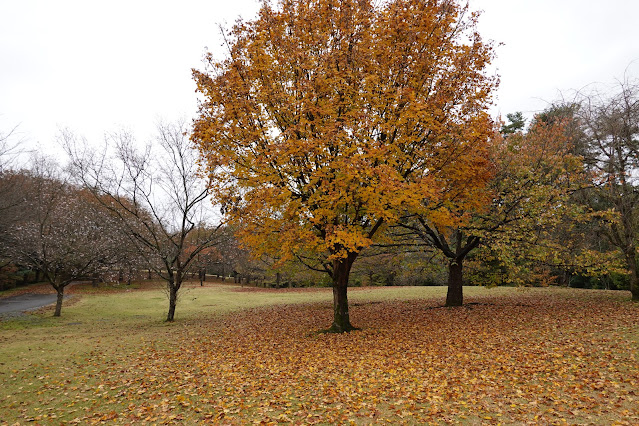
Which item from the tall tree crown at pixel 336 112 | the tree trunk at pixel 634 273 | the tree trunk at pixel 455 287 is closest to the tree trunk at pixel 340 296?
the tall tree crown at pixel 336 112

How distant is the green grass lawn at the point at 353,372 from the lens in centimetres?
632

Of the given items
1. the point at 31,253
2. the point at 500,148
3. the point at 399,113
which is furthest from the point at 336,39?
the point at 31,253

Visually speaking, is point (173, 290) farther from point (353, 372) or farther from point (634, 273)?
point (634, 273)

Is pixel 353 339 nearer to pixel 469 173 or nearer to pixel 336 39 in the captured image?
pixel 469 173

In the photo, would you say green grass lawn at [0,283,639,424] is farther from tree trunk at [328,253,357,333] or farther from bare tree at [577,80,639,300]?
bare tree at [577,80,639,300]

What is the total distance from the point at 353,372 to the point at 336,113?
7.22 meters

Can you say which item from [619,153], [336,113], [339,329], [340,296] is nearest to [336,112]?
[336,113]

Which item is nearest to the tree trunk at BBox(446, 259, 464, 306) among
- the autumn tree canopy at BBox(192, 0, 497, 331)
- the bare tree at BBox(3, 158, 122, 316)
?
the autumn tree canopy at BBox(192, 0, 497, 331)

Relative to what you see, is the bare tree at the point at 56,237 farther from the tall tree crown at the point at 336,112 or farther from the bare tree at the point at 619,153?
the bare tree at the point at 619,153

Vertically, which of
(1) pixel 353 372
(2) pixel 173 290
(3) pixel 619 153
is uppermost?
(3) pixel 619 153

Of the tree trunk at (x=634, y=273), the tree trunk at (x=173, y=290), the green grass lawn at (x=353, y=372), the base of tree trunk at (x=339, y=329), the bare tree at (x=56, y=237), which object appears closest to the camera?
the green grass lawn at (x=353, y=372)

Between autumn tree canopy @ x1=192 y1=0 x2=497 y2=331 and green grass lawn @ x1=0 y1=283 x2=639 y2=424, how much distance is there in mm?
3276

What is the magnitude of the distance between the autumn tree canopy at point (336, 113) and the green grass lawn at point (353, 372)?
3.28 meters

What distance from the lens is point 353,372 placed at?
8.52 metres
